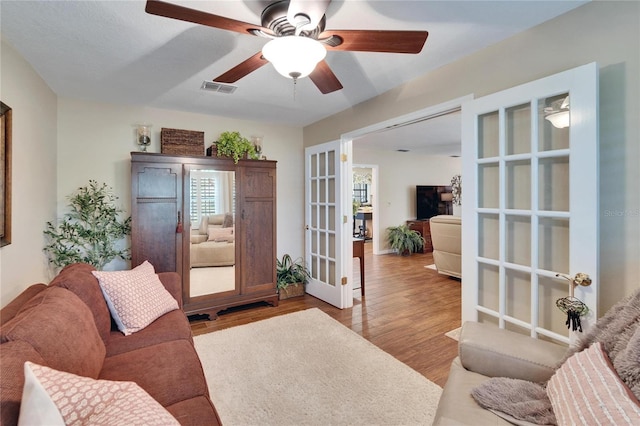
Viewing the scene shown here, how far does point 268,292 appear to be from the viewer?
12.0ft

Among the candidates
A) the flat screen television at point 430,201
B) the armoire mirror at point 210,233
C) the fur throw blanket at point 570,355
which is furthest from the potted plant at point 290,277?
the flat screen television at point 430,201

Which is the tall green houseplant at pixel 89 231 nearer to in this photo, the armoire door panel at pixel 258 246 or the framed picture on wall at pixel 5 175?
the framed picture on wall at pixel 5 175

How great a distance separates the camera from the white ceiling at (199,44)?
165cm

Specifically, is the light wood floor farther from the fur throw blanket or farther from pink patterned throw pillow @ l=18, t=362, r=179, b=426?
pink patterned throw pillow @ l=18, t=362, r=179, b=426

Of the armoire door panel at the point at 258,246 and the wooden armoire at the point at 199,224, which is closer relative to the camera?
the wooden armoire at the point at 199,224

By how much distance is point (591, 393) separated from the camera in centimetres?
97

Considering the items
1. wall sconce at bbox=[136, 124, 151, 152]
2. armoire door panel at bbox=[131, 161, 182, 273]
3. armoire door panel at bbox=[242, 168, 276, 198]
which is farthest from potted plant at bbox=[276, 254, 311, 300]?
wall sconce at bbox=[136, 124, 151, 152]

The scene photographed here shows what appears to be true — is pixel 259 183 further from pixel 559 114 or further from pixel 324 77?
pixel 559 114

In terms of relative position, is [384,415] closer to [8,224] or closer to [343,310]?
[343,310]

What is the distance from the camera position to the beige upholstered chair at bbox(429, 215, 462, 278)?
4.61 m

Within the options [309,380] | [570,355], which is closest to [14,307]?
[309,380]

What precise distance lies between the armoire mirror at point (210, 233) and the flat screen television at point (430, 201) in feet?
17.7

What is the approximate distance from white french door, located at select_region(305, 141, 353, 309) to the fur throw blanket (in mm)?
2414

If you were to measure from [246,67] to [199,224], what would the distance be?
1979 mm
